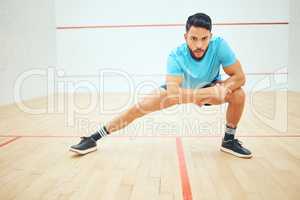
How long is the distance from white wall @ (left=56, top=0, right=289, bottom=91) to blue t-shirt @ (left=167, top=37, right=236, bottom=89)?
150 inches

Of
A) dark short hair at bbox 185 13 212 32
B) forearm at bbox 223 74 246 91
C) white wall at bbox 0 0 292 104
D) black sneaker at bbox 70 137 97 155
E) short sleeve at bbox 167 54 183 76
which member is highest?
white wall at bbox 0 0 292 104

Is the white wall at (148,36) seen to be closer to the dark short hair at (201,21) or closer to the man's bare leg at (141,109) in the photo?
the man's bare leg at (141,109)

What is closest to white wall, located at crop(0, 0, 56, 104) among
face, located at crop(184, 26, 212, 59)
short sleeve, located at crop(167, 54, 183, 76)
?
short sleeve, located at crop(167, 54, 183, 76)

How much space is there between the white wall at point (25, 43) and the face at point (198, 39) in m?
2.77

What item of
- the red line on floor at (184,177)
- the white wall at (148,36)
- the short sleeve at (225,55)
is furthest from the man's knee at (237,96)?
the white wall at (148,36)

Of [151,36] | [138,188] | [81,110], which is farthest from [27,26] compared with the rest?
[138,188]

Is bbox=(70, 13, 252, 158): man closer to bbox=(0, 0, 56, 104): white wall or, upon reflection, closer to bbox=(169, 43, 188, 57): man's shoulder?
bbox=(169, 43, 188, 57): man's shoulder

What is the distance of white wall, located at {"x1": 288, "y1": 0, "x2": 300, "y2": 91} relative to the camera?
4.79 m

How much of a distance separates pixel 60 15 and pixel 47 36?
0.54 m

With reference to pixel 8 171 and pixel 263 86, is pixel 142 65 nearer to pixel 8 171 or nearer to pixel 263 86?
pixel 263 86

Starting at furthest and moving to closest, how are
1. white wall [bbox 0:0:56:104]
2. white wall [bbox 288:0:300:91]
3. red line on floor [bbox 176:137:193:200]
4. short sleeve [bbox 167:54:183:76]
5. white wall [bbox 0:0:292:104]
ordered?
white wall [bbox 0:0:292:104]
white wall [bbox 288:0:300:91]
white wall [bbox 0:0:56:104]
short sleeve [bbox 167:54:183:76]
red line on floor [bbox 176:137:193:200]

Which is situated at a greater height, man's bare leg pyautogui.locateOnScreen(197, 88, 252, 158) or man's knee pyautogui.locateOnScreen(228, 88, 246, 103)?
man's knee pyautogui.locateOnScreen(228, 88, 246, 103)

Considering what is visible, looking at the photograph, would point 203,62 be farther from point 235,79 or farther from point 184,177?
point 184,177

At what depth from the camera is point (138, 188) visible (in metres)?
1.15
